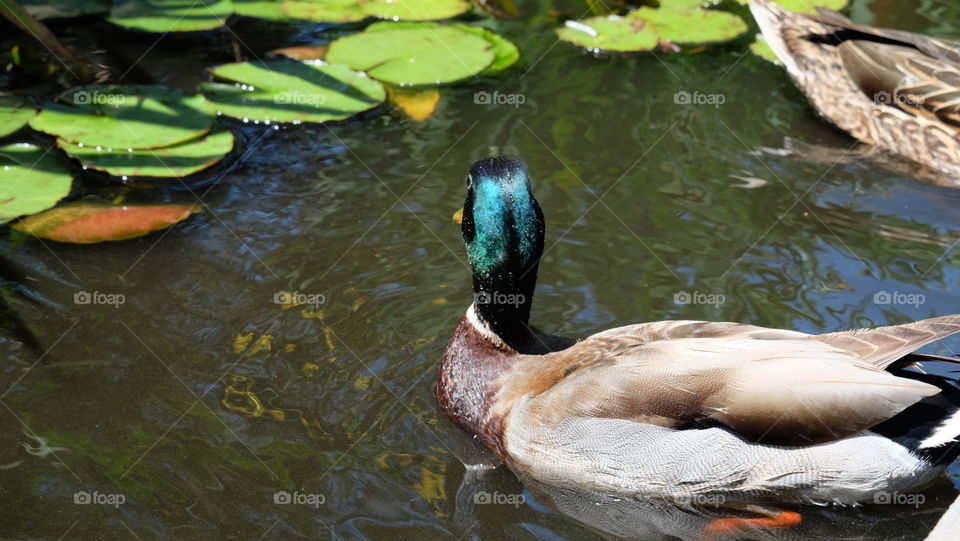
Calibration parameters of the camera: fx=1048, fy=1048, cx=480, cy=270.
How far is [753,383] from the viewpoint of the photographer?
411 centimetres

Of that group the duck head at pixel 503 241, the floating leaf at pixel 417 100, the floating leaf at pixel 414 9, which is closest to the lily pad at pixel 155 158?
the floating leaf at pixel 417 100

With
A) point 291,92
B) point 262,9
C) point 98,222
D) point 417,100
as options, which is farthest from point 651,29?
point 98,222

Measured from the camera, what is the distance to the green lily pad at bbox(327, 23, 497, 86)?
Answer: 296 inches

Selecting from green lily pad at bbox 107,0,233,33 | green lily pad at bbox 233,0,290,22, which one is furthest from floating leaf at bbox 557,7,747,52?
green lily pad at bbox 107,0,233,33

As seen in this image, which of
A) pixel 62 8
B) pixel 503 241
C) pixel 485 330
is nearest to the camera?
pixel 503 241

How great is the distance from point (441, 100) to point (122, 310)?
2945mm

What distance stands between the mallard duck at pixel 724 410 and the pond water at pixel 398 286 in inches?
7.7

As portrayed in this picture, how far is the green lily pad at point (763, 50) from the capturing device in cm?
810

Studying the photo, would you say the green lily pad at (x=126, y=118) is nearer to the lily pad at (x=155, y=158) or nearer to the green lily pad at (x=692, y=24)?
the lily pad at (x=155, y=158)

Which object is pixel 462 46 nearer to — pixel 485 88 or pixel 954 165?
pixel 485 88

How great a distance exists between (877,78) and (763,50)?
1.15 meters

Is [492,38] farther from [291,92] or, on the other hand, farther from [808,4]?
[808,4]

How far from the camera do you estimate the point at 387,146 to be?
6.98 metres

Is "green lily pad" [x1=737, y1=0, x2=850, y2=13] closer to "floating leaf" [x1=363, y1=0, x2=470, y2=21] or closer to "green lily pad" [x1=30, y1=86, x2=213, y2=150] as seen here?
"floating leaf" [x1=363, y1=0, x2=470, y2=21]
